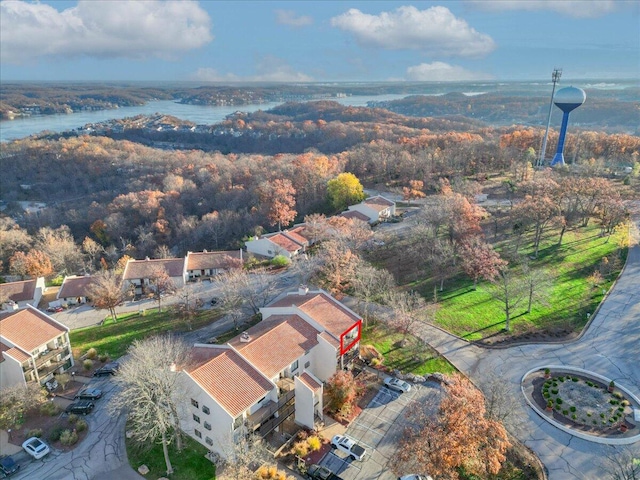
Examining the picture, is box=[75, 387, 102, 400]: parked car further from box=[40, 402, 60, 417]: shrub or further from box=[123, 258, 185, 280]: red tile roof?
box=[123, 258, 185, 280]: red tile roof

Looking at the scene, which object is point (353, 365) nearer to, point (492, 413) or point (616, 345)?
point (492, 413)

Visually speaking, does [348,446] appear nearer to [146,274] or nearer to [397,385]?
[397,385]

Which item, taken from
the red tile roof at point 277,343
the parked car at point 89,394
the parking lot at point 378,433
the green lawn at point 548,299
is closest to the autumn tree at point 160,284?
the parked car at point 89,394

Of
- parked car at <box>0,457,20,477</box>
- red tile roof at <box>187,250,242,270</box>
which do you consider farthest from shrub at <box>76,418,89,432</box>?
red tile roof at <box>187,250,242,270</box>

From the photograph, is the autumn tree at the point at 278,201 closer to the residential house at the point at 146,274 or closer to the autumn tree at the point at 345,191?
the autumn tree at the point at 345,191

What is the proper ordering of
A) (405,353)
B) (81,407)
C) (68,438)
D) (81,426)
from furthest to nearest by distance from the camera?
1. (405,353)
2. (81,407)
3. (81,426)
4. (68,438)

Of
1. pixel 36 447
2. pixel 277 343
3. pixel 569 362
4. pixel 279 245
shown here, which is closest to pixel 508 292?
pixel 569 362

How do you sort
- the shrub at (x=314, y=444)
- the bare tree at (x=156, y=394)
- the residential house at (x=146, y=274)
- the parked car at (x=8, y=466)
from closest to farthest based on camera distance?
the bare tree at (x=156, y=394)
the parked car at (x=8, y=466)
the shrub at (x=314, y=444)
the residential house at (x=146, y=274)
